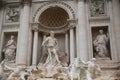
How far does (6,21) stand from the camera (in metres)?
19.4

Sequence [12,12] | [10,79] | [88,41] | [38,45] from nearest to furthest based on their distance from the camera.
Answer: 1. [10,79]
2. [88,41]
3. [38,45]
4. [12,12]

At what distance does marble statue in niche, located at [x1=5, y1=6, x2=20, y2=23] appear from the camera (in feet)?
63.8

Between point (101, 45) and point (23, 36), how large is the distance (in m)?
6.29

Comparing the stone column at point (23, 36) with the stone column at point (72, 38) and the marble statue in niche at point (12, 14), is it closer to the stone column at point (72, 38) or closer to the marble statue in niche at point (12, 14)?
the marble statue in niche at point (12, 14)

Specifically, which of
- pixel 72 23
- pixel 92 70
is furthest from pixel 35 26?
pixel 92 70

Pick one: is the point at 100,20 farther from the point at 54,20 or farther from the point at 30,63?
the point at 30,63

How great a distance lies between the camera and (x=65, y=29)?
18.8 meters

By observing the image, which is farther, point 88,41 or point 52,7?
point 52,7

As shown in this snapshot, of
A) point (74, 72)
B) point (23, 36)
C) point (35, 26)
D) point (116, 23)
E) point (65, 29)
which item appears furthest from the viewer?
point (65, 29)

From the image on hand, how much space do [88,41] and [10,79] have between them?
674 centimetres

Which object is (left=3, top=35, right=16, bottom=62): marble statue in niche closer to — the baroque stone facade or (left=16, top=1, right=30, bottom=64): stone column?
the baroque stone facade

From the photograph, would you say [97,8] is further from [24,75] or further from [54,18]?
[24,75]

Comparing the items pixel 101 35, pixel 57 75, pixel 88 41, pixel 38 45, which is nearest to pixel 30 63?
pixel 38 45

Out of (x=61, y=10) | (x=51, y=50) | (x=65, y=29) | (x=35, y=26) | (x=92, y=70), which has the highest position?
(x=61, y=10)
